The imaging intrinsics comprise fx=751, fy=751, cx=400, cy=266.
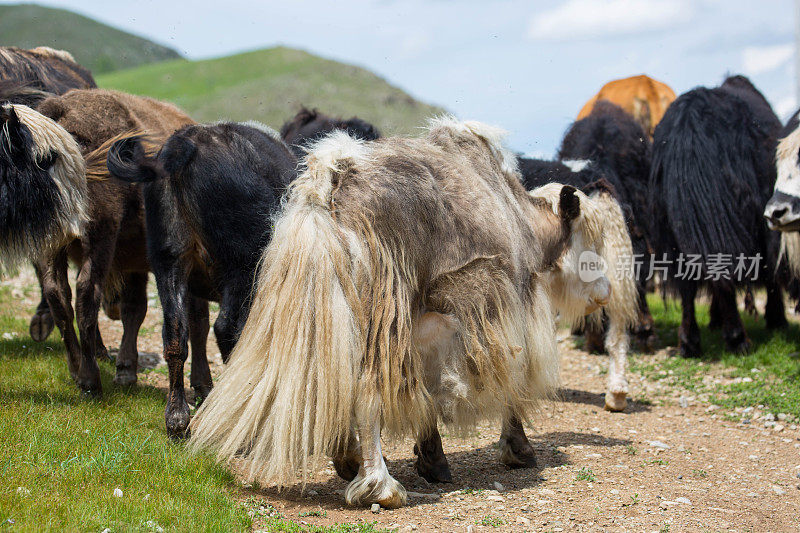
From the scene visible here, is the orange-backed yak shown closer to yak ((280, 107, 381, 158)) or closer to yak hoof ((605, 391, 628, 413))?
yak ((280, 107, 381, 158))

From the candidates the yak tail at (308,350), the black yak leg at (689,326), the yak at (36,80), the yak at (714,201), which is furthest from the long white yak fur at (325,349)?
the black yak leg at (689,326)

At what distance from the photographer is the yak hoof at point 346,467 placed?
4.11 metres

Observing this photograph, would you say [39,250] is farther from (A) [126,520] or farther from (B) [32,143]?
(A) [126,520]

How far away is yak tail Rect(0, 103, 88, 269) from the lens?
470 cm

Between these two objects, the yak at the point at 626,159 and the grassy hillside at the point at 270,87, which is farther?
the grassy hillside at the point at 270,87

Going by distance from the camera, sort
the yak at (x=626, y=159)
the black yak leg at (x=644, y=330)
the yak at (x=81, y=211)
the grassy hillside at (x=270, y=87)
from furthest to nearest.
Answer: the grassy hillside at (x=270, y=87), the black yak leg at (x=644, y=330), the yak at (x=626, y=159), the yak at (x=81, y=211)

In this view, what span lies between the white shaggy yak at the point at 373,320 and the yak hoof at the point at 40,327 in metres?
3.18

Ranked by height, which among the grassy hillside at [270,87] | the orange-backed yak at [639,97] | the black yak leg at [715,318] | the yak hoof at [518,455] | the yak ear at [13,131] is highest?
the grassy hillside at [270,87]

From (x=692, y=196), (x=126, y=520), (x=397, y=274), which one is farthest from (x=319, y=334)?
(x=692, y=196)

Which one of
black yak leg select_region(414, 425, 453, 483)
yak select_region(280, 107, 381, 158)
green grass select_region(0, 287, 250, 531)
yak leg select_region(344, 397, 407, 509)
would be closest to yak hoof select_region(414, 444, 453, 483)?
black yak leg select_region(414, 425, 453, 483)

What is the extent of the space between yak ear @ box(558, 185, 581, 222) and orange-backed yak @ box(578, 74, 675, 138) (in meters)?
7.13

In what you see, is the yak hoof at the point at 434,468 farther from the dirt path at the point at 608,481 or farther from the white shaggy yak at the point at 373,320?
the white shaggy yak at the point at 373,320

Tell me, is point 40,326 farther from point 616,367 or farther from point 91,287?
point 616,367

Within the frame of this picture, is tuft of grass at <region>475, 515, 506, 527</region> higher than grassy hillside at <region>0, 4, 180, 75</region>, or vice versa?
grassy hillside at <region>0, 4, 180, 75</region>
